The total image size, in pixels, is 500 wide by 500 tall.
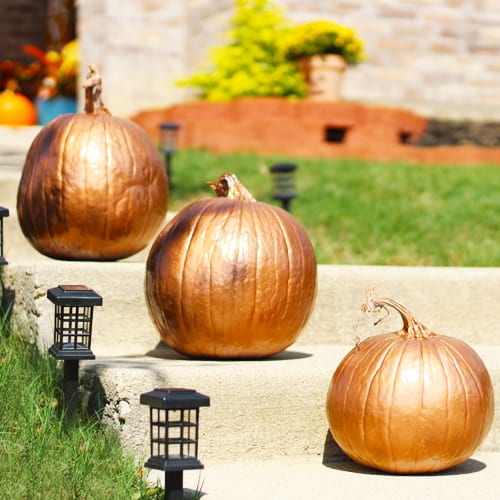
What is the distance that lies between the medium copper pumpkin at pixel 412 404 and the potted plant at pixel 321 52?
725 cm

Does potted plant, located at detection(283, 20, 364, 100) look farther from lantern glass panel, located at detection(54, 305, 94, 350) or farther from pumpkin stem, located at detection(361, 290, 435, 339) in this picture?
pumpkin stem, located at detection(361, 290, 435, 339)

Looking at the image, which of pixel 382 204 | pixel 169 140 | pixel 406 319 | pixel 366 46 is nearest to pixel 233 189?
pixel 406 319

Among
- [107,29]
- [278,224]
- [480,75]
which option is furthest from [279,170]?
[480,75]

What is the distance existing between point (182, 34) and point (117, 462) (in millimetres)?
8801

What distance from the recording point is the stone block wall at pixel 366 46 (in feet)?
38.1

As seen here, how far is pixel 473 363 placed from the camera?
3.93 meters

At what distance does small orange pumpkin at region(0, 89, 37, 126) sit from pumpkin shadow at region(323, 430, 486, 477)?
711 centimetres

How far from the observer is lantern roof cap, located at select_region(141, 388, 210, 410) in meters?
3.26

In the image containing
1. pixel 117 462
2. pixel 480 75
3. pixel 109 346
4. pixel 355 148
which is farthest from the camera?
pixel 480 75

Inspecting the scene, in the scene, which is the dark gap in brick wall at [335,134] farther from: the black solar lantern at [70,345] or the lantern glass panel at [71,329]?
the black solar lantern at [70,345]

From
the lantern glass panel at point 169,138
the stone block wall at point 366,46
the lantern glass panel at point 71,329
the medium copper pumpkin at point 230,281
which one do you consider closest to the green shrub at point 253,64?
the stone block wall at point 366,46

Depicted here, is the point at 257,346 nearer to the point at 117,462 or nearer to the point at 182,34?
the point at 117,462

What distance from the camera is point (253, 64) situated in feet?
36.0

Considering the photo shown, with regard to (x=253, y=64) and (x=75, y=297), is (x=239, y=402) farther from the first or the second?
(x=253, y=64)
